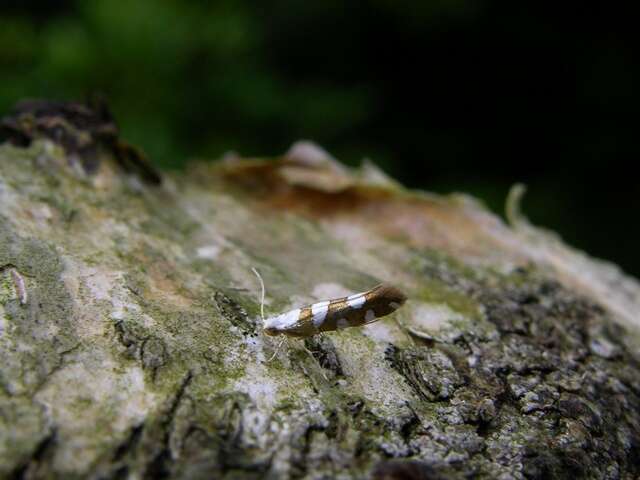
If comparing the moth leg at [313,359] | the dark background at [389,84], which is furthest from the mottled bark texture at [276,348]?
the dark background at [389,84]

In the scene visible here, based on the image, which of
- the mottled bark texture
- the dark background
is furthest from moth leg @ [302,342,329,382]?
the dark background

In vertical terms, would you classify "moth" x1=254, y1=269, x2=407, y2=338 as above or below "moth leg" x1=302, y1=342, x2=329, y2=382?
above

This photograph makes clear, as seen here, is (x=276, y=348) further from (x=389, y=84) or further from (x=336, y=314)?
(x=389, y=84)

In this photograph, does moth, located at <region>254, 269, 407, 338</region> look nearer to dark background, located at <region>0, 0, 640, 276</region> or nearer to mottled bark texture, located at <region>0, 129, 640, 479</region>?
mottled bark texture, located at <region>0, 129, 640, 479</region>

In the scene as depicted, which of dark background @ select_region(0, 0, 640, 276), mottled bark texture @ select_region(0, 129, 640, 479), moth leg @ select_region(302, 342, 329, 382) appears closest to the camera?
mottled bark texture @ select_region(0, 129, 640, 479)

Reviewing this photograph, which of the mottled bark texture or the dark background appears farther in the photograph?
the dark background

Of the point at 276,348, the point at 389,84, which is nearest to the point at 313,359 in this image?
the point at 276,348

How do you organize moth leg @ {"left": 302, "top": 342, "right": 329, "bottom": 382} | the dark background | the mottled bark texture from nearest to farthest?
the mottled bark texture → moth leg @ {"left": 302, "top": 342, "right": 329, "bottom": 382} → the dark background
